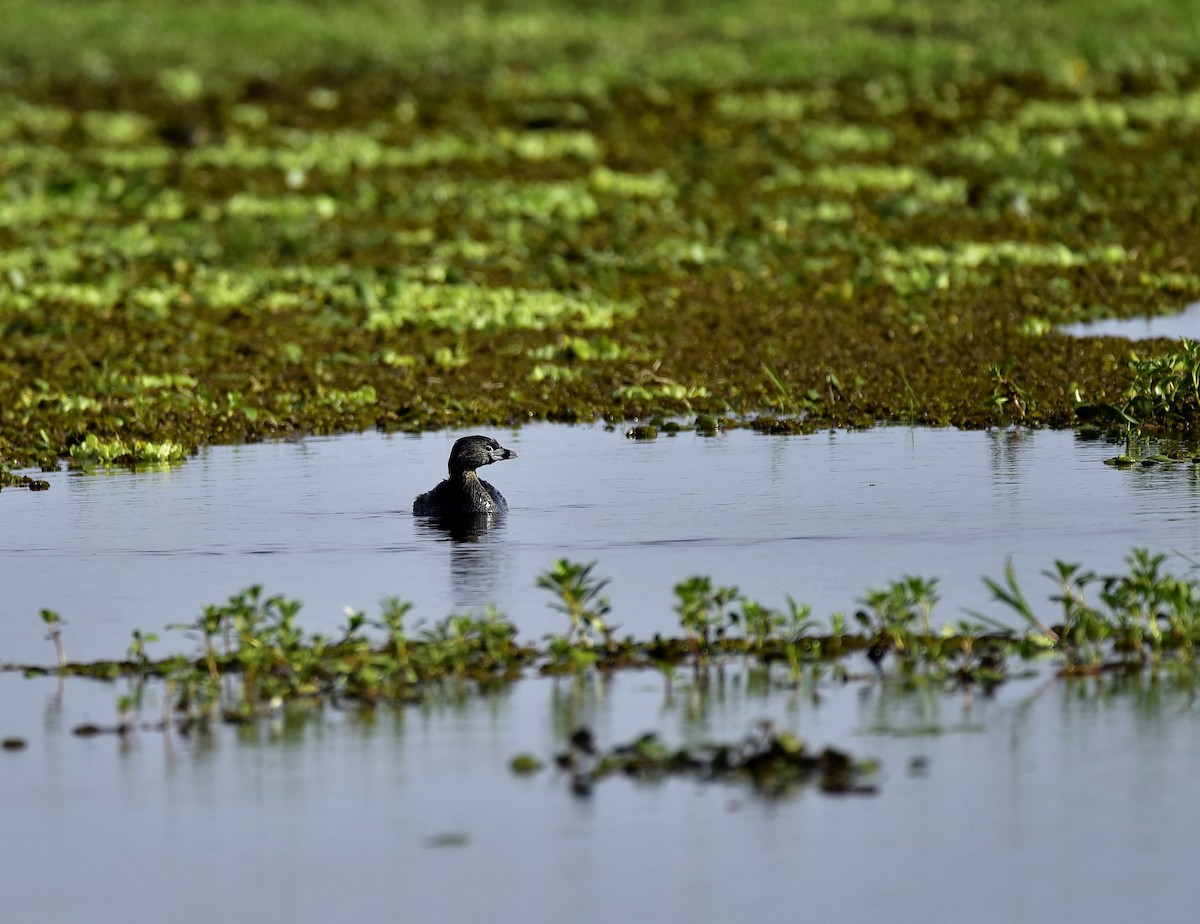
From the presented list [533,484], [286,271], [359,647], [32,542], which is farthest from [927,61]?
[359,647]

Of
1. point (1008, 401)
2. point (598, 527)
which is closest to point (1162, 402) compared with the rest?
point (1008, 401)

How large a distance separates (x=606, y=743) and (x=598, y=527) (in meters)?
4.51

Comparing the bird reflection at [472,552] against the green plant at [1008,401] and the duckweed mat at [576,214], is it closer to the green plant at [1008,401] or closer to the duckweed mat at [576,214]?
the duckweed mat at [576,214]

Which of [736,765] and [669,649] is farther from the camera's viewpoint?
[669,649]

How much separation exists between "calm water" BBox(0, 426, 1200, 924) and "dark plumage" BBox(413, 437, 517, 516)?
0.26m

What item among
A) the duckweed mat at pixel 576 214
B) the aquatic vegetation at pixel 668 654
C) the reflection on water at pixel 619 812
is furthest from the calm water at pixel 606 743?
the duckweed mat at pixel 576 214

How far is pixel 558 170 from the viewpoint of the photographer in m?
32.9

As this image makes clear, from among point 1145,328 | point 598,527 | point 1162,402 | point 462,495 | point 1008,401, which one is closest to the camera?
point 598,527

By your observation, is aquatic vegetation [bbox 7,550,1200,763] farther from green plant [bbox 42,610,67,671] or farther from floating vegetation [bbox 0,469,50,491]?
floating vegetation [bbox 0,469,50,491]

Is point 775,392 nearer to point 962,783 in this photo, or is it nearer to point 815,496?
point 815,496

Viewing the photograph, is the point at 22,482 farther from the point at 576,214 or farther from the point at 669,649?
the point at 576,214

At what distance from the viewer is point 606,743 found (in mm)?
8180

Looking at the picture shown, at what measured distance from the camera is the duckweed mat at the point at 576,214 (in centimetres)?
1833

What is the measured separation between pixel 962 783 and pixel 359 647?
269 cm
